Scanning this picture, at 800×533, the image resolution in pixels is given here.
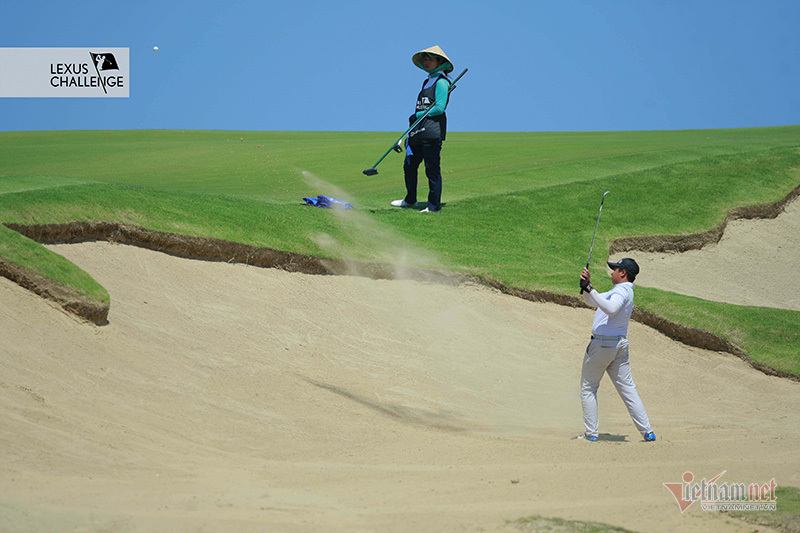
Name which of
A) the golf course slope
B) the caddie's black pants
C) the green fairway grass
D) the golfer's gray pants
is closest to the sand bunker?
the green fairway grass

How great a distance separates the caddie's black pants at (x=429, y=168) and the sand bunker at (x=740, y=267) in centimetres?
475

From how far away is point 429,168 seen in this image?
18.1m

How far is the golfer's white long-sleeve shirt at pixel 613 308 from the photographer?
343 inches

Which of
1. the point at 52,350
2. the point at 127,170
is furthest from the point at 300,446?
the point at 127,170

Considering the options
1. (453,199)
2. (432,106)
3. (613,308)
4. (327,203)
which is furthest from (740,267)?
(613,308)

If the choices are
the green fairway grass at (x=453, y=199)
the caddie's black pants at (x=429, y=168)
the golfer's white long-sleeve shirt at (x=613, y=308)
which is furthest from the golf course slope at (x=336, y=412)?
the caddie's black pants at (x=429, y=168)

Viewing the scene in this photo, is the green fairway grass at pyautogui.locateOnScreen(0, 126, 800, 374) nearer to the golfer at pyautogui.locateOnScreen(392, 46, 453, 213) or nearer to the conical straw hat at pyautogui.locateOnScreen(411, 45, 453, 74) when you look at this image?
the golfer at pyautogui.locateOnScreen(392, 46, 453, 213)

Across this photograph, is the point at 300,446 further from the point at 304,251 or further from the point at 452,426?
the point at 304,251

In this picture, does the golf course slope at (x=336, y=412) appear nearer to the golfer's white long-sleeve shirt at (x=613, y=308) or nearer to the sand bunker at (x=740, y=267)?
the golfer's white long-sleeve shirt at (x=613, y=308)

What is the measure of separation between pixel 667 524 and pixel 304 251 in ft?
27.8

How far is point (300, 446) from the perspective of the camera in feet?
25.4

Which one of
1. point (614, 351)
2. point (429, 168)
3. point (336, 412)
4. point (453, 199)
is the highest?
point (429, 168)

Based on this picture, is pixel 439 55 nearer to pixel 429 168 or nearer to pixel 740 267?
pixel 429 168

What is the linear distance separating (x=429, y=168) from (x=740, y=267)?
8459mm
